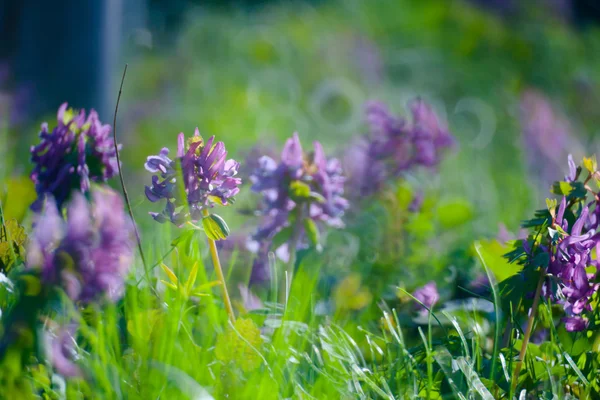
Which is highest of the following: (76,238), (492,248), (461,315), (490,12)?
(490,12)

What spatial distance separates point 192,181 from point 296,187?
0.28 m

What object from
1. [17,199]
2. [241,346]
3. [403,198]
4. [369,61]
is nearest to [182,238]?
[241,346]

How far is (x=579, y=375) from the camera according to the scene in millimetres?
892

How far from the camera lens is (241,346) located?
0.95 meters

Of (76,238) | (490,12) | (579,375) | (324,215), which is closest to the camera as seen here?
(76,238)

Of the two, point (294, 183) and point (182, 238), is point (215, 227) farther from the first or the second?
point (294, 183)

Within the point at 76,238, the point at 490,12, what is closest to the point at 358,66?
the point at 490,12

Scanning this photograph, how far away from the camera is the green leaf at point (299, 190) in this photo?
117 centimetres

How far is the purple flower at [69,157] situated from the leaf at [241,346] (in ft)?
1.21

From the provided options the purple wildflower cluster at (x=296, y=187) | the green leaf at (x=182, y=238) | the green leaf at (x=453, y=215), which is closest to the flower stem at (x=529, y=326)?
the purple wildflower cluster at (x=296, y=187)

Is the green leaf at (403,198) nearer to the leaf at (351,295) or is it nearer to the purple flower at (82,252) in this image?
the leaf at (351,295)

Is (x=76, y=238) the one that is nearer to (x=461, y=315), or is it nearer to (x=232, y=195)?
(x=232, y=195)

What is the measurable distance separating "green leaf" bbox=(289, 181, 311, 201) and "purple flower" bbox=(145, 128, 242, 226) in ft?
0.76

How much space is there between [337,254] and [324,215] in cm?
34
